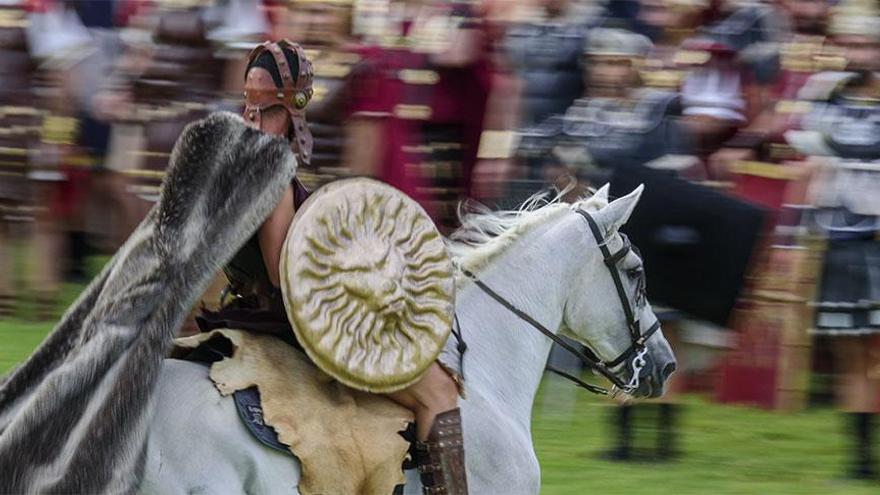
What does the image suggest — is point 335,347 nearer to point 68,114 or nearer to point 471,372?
point 471,372

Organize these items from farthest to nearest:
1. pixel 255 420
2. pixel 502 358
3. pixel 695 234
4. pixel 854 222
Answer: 1. pixel 854 222
2. pixel 695 234
3. pixel 502 358
4. pixel 255 420

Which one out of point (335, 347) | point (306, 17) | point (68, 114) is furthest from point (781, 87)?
point (335, 347)

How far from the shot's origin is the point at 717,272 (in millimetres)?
9266

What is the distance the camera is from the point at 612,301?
6273 mm

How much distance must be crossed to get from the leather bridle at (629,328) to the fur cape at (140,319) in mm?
1095

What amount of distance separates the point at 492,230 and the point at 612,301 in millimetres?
474

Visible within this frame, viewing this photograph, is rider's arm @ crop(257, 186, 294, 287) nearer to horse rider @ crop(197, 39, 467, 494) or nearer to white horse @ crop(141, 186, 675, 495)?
horse rider @ crop(197, 39, 467, 494)

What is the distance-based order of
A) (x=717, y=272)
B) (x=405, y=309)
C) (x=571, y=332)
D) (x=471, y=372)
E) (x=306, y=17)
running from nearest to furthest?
(x=405, y=309), (x=471, y=372), (x=571, y=332), (x=717, y=272), (x=306, y=17)

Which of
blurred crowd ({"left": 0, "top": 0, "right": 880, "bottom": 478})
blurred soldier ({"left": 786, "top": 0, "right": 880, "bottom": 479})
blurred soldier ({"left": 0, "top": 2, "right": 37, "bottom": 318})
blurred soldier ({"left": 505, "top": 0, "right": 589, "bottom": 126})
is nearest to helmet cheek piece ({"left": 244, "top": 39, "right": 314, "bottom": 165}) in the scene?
blurred crowd ({"left": 0, "top": 0, "right": 880, "bottom": 478})

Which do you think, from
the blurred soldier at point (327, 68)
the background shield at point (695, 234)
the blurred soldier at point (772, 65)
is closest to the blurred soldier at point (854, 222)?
the background shield at point (695, 234)

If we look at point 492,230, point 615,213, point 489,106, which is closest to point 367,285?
point 492,230

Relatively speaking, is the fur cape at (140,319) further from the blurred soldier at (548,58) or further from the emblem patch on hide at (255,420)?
the blurred soldier at (548,58)

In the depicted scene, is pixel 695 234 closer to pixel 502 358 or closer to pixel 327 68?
pixel 327 68

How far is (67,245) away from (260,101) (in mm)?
7226
